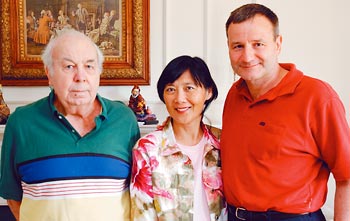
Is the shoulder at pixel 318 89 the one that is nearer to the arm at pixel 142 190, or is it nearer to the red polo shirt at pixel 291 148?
the red polo shirt at pixel 291 148

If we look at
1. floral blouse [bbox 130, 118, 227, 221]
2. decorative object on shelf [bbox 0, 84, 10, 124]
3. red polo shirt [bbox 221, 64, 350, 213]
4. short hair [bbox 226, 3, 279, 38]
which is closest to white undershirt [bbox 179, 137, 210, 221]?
floral blouse [bbox 130, 118, 227, 221]

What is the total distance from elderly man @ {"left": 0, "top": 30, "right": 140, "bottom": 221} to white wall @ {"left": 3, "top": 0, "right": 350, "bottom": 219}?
4.02ft

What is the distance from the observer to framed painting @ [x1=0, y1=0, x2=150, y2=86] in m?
2.66

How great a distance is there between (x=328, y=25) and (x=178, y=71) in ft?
5.74

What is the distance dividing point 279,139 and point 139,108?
52.9 inches

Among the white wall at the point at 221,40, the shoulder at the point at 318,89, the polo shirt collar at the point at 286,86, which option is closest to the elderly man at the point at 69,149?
the polo shirt collar at the point at 286,86

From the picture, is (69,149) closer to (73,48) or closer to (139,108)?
(73,48)

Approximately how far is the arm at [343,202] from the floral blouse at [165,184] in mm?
425

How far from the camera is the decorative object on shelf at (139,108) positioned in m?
2.54

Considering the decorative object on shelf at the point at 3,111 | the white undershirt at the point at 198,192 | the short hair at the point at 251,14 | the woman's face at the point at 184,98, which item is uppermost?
the short hair at the point at 251,14

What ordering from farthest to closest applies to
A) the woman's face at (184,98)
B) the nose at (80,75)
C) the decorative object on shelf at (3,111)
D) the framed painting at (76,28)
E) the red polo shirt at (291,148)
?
the framed painting at (76,28) < the decorative object on shelf at (3,111) < the woman's face at (184,98) < the nose at (80,75) < the red polo shirt at (291,148)

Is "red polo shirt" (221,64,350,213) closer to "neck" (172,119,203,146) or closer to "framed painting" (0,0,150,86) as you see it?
"neck" (172,119,203,146)

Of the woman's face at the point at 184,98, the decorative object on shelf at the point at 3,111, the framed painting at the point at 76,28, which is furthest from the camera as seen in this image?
the framed painting at the point at 76,28

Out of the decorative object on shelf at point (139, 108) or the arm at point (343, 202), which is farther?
the decorative object on shelf at point (139, 108)
